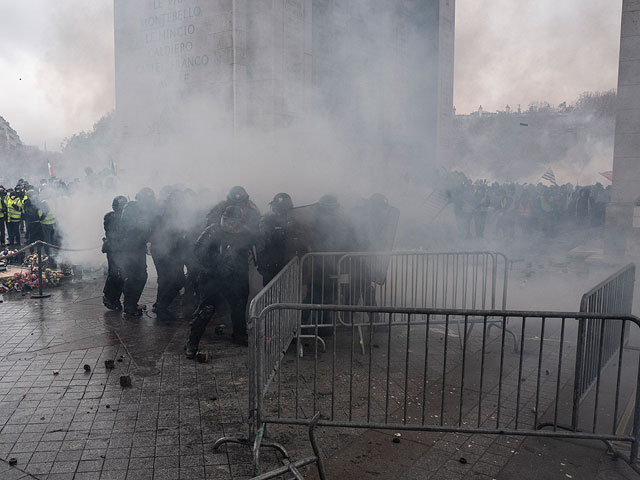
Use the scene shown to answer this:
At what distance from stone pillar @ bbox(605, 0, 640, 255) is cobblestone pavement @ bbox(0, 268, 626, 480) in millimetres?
5715

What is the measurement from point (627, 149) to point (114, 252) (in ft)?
25.9

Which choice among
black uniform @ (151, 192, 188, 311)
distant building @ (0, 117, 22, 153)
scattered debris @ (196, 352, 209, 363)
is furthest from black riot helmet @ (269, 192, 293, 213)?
distant building @ (0, 117, 22, 153)

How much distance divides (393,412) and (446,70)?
15498mm

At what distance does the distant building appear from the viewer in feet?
197

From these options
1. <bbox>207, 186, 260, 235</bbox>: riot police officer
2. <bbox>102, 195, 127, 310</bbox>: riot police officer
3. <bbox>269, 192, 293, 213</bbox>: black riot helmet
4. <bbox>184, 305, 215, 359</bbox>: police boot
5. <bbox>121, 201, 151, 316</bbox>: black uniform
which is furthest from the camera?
<bbox>102, 195, 127, 310</bbox>: riot police officer

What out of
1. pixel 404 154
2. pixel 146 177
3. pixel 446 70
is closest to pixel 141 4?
pixel 146 177

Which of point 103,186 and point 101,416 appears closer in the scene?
point 101,416

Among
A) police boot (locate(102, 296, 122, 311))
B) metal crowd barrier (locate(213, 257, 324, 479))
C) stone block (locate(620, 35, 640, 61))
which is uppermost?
stone block (locate(620, 35, 640, 61))

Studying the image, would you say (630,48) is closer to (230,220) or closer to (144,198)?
(230,220)

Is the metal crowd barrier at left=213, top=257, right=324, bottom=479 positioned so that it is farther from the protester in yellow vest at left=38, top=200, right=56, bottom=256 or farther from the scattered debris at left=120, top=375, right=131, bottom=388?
the protester in yellow vest at left=38, top=200, right=56, bottom=256

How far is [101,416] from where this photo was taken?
167 inches

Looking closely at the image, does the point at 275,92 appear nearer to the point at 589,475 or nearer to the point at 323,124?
the point at 323,124

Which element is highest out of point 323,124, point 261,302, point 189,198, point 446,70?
point 446,70

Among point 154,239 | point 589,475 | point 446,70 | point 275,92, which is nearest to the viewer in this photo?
point 589,475
